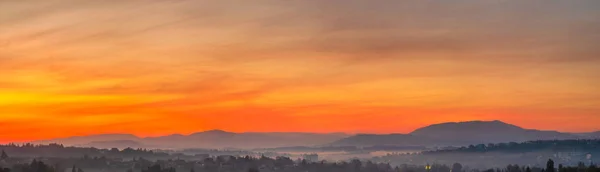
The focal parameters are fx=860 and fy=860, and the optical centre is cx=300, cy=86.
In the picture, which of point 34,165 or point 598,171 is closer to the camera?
point 598,171

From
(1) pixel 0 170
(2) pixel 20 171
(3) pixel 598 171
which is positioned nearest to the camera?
(1) pixel 0 170

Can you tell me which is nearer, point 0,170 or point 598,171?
point 0,170

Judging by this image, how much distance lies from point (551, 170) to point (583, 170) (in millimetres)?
18732

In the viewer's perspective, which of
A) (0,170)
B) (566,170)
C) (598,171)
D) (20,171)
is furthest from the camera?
(20,171)

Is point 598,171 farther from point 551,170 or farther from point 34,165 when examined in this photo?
point 34,165

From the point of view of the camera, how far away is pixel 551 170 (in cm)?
16588

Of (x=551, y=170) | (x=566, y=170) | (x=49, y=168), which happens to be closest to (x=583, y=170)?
(x=566, y=170)

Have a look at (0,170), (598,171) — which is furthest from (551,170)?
(0,170)

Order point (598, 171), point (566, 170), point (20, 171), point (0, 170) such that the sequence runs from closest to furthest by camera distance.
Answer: point (0, 170)
point (598, 171)
point (566, 170)
point (20, 171)

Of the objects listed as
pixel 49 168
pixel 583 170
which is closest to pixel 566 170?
pixel 583 170

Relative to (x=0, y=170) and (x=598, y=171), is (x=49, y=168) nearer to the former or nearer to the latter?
(x=0, y=170)

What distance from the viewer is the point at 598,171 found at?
162 meters

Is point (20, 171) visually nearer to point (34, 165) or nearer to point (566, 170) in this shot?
point (34, 165)

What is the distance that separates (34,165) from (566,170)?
113 metres
